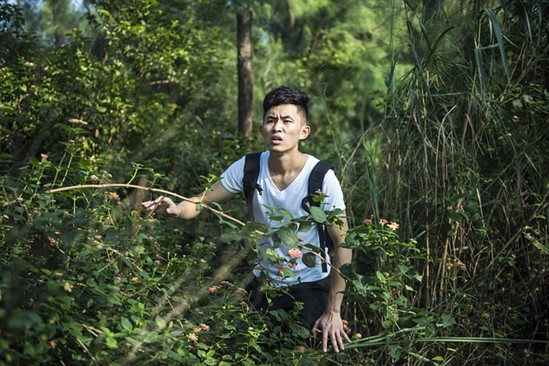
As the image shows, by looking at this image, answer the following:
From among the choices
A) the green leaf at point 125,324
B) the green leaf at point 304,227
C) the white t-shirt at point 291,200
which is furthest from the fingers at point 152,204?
the green leaf at point 125,324

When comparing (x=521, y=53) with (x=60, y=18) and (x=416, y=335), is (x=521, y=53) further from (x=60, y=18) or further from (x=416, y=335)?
(x=60, y=18)

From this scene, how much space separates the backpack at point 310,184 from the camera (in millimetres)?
3572

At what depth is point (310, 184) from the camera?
3.58 m

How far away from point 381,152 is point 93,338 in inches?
95.2

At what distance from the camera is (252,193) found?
12.3 feet

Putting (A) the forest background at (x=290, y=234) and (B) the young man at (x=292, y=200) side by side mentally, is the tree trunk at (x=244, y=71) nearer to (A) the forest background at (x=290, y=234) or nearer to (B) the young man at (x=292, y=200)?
(A) the forest background at (x=290, y=234)

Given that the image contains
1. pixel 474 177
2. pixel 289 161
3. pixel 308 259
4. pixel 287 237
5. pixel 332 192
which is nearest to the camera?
pixel 287 237

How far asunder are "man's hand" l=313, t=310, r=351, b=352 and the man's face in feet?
2.56

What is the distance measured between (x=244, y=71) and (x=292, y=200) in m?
5.46

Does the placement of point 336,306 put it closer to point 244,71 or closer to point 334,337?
point 334,337

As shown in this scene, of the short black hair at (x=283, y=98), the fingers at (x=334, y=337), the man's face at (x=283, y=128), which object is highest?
the short black hair at (x=283, y=98)

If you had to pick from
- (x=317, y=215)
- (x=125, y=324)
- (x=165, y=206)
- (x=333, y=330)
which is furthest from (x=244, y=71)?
(x=125, y=324)

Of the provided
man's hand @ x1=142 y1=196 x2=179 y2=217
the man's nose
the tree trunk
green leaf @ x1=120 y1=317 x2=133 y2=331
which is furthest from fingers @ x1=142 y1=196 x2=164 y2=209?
the tree trunk

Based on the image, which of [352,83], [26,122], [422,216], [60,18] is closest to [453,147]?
[422,216]
